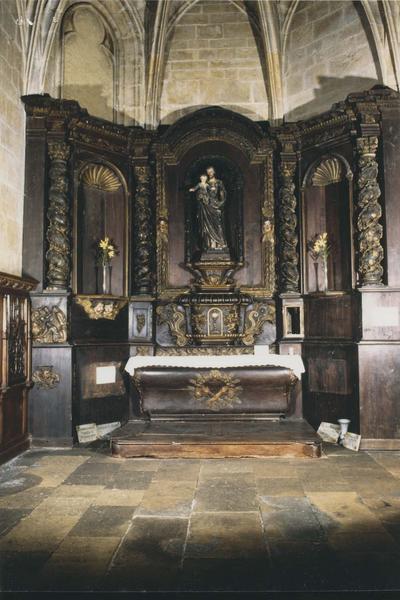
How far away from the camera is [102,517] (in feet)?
14.2

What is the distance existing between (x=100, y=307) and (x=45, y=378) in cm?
133

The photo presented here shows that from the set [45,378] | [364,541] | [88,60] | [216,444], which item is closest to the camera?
[364,541]

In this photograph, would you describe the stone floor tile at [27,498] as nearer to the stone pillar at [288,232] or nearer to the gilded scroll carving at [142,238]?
the gilded scroll carving at [142,238]

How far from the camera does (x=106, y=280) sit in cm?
806

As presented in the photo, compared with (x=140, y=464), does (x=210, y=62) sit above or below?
above

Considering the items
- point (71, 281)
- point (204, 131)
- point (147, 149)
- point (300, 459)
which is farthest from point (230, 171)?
point (300, 459)

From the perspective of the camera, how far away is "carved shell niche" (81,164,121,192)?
799 cm

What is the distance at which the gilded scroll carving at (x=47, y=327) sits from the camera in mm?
7117

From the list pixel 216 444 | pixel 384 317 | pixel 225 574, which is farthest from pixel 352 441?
pixel 225 574

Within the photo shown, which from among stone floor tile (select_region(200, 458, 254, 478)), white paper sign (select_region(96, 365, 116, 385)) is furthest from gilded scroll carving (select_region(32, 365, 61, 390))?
stone floor tile (select_region(200, 458, 254, 478))

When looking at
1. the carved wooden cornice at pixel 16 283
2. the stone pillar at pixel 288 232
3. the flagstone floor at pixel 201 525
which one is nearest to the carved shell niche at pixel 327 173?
the stone pillar at pixel 288 232

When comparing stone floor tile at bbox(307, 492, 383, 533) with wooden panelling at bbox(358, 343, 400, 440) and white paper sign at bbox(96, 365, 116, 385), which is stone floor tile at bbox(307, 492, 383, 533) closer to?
wooden panelling at bbox(358, 343, 400, 440)

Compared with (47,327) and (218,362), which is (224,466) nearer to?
(218,362)

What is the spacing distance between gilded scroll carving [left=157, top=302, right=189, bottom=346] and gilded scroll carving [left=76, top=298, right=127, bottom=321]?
71 centimetres
